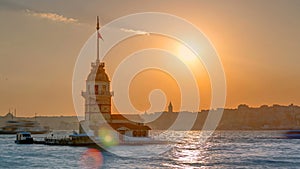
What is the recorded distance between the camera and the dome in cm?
11450

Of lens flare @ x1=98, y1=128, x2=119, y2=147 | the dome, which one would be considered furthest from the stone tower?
lens flare @ x1=98, y1=128, x2=119, y2=147

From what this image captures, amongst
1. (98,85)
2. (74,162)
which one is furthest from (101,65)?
(74,162)

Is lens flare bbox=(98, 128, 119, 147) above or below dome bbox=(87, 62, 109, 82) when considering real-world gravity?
below

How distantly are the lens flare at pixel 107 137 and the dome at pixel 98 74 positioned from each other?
11846 millimetres

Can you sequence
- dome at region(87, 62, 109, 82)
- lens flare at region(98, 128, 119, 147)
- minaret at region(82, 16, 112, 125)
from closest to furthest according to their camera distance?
lens flare at region(98, 128, 119, 147) → minaret at region(82, 16, 112, 125) → dome at region(87, 62, 109, 82)

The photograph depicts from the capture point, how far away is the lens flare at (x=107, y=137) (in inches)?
4109

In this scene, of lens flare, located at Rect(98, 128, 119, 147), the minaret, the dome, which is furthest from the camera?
the dome

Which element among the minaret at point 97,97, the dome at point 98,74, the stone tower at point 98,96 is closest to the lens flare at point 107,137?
the minaret at point 97,97

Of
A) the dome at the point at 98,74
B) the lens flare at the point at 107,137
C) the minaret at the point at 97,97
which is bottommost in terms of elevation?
the lens flare at the point at 107,137

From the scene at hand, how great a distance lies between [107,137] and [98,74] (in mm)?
15399

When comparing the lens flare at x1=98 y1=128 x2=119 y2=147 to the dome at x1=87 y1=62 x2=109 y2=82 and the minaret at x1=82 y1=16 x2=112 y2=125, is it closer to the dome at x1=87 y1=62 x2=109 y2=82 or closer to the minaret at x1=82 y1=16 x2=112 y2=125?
the minaret at x1=82 y1=16 x2=112 y2=125

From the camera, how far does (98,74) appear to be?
115m

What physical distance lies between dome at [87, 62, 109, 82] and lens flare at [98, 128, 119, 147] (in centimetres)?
1185

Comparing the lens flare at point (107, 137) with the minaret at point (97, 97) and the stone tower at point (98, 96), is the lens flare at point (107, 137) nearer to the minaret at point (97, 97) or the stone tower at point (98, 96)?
the minaret at point (97, 97)
